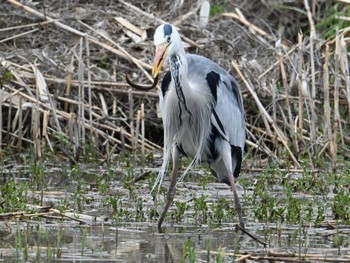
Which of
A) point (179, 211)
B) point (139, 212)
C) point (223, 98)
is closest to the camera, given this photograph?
point (179, 211)

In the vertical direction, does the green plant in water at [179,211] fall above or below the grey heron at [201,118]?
below

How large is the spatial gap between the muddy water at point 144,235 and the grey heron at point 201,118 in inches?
9.7

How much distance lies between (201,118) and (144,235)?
1.22 metres

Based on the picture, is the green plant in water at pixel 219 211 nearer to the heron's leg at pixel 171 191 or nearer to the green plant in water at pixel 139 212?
the heron's leg at pixel 171 191

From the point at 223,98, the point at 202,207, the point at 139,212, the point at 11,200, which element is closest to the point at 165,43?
the point at 223,98

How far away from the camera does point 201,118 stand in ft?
23.7

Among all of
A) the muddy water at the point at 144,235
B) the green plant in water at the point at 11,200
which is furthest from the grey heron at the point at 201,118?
the green plant in water at the point at 11,200

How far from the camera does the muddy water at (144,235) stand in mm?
5449

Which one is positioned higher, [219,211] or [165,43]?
[165,43]

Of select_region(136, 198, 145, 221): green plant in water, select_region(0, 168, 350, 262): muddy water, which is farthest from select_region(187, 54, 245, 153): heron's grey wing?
select_region(136, 198, 145, 221): green plant in water

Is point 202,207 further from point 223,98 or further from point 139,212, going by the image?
point 223,98

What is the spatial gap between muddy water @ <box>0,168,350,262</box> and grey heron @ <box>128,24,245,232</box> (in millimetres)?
247

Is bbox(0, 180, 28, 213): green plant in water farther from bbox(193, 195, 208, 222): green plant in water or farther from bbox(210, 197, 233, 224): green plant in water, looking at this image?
bbox(210, 197, 233, 224): green plant in water

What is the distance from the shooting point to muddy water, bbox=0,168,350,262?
17.9 feet
